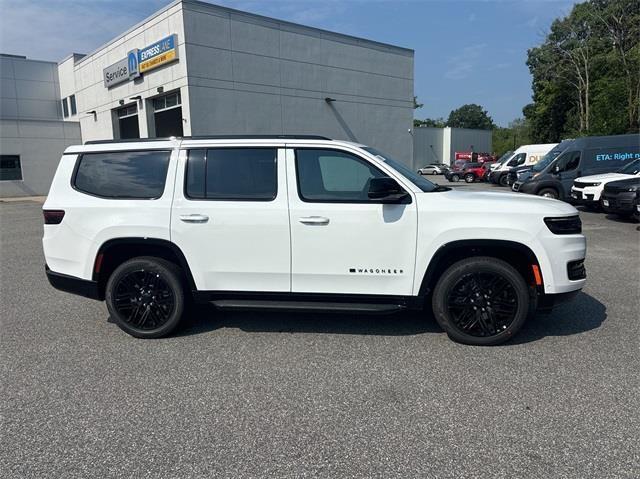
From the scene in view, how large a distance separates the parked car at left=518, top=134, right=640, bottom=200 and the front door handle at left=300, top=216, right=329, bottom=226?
1232 cm

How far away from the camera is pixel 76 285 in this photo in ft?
14.7

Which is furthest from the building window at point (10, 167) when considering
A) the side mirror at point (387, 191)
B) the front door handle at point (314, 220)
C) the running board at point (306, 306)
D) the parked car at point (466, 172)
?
the side mirror at point (387, 191)

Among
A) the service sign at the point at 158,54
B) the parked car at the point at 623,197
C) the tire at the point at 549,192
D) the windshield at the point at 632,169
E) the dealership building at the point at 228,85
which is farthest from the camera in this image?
the dealership building at the point at 228,85

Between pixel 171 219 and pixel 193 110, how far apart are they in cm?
1740

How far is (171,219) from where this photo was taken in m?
4.25

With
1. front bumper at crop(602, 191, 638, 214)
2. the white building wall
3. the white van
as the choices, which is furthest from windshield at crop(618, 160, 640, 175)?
the white building wall

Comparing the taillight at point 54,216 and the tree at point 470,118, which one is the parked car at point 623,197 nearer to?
the taillight at point 54,216

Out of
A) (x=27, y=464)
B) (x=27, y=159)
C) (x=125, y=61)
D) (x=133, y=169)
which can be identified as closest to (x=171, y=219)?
(x=133, y=169)

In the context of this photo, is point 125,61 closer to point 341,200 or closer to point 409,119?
point 409,119

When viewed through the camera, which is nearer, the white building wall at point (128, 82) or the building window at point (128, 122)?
the white building wall at point (128, 82)

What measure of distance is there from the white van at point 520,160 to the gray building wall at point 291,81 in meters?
6.14

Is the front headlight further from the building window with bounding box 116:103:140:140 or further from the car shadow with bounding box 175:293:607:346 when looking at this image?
the building window with bounding box 116:103:140:140

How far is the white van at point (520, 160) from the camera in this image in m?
25.7

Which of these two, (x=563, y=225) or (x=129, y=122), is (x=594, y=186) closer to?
(x=563, y=225)
